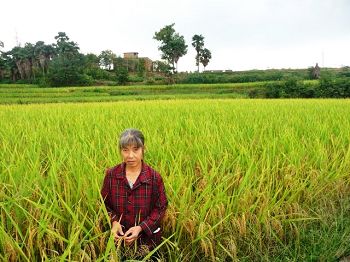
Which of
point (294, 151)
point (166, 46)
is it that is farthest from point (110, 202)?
point (166, 46)

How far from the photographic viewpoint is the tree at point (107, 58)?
150 ft

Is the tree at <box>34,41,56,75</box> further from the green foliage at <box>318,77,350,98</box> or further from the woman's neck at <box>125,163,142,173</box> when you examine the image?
the woman's neck at <box>125,163,142,173</box>

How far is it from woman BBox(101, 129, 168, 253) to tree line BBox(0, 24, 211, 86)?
1168 inches

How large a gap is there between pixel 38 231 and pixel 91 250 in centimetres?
21

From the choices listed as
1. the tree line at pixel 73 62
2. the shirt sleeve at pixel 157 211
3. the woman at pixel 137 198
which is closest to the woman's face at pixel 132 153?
the woman at pixel 137 198

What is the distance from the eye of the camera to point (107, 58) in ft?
150

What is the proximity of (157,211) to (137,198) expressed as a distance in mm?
95

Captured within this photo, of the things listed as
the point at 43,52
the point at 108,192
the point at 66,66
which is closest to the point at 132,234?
the point at 108,192

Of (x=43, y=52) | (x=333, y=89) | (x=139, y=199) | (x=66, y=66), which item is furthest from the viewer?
(x=43, y=52)

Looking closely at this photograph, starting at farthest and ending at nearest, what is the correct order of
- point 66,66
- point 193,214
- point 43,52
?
point 43,52 → point 66,66 → point 193,214

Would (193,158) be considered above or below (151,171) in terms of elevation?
below

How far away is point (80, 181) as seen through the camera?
1670 millimetres

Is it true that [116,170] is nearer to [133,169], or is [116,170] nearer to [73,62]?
[133,169]

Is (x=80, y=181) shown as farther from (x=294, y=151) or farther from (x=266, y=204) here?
(x=294, y=151)
